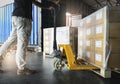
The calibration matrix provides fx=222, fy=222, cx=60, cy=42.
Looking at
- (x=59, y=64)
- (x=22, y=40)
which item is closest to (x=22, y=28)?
(x=22, y=40)

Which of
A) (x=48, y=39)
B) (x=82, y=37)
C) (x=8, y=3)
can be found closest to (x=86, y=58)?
(x=82, y=37)

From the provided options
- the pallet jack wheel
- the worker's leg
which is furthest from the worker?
the pallet jack wheel

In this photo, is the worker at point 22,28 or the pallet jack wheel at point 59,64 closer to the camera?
the worker at point 22,28

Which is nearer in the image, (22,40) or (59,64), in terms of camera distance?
(22,40)

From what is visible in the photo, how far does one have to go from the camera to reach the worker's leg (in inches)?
140

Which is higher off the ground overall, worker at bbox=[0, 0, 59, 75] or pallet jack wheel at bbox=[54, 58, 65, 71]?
worker at bbox=[0, 0, 59, 75]

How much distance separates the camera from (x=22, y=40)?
358 cm

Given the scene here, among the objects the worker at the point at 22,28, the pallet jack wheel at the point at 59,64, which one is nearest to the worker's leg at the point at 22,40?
the worker at the point at 22,28

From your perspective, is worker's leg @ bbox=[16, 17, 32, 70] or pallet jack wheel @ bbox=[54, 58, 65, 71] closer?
worker's leg @ bbox=[16, 17, 32, 70]

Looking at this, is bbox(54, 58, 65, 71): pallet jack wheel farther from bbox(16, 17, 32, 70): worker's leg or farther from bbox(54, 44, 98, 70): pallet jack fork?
bbox(16, 17, 32, 70): worker's leg

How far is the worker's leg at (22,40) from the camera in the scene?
11.7 ft

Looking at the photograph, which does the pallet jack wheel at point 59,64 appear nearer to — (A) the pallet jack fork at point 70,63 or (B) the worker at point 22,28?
(A) the pallet jack fork at point 70,63

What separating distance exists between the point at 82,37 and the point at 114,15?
4.53 ft

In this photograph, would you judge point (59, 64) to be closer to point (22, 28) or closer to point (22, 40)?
point (22, 40)
